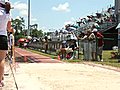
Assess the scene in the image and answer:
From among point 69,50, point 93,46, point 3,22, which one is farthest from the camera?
point 69,50

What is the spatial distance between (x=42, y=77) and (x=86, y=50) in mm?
13164

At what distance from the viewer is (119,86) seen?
396 inches

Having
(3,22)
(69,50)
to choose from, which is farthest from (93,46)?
(3,22)

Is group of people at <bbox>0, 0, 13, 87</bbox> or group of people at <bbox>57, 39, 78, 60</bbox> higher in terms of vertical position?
group of people at <bbox>0, 0, 13, 87</bbox>

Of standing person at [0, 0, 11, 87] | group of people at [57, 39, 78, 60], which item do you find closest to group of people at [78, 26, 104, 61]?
group of people at [57, 39, 78, 60]

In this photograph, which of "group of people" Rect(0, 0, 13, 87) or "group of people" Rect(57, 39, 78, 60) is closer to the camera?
"group of people" Rect(0, 0, 13, 87)

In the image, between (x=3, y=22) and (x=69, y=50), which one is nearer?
(x=3, y=22)

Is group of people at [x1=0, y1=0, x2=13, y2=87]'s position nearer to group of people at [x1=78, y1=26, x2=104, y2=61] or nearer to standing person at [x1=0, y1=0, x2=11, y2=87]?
standing person at [x1=0, y1=0, x2=11, y2=87]

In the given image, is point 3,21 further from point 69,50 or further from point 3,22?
point 69,50

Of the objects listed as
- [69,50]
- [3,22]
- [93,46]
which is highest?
[3,22]

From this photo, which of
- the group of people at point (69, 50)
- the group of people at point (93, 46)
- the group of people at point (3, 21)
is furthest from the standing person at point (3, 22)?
the group of people at point (69, 50)

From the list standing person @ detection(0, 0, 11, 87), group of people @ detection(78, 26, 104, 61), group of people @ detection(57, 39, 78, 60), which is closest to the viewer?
standing person @ detection(0, 0, 11, 87)

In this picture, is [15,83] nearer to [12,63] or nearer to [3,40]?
[3,40]

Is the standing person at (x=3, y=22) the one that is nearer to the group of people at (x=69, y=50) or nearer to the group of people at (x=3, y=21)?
the group of people at (x=3, y=21)
